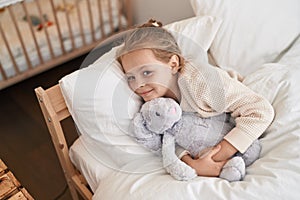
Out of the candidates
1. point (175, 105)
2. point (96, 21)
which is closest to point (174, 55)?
point (175, 105)

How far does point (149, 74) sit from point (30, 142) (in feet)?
3.43

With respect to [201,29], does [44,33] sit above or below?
below

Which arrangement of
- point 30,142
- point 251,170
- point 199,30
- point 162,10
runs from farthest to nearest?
point 162,10
point 30,142
point 199,30
point 251,170

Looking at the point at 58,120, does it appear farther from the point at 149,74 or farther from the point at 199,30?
the point at 199,30

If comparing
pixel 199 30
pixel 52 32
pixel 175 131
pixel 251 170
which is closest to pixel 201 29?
pixel 199 30

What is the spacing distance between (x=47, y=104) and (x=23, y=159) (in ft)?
2.76

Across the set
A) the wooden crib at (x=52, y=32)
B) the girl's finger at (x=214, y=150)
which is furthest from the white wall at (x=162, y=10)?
the girl's finger at (x=214, y=150)

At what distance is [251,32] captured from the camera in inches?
52.2

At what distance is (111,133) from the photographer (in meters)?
1.02

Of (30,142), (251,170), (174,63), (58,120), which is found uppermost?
(174,63)

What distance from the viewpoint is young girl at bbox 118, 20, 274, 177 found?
94 centimetres

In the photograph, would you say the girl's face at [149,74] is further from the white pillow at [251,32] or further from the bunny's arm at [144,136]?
the white pillow at [251,32]

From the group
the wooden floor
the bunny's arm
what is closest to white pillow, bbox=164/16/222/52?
the bunny's arm

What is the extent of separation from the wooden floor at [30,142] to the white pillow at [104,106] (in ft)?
2.13
